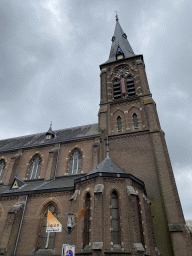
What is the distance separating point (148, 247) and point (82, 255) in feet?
12.7

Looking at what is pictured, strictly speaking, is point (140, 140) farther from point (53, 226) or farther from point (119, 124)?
point (53, 226)

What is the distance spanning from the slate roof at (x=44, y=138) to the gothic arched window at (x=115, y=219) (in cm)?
882

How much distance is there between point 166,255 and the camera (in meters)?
12.4

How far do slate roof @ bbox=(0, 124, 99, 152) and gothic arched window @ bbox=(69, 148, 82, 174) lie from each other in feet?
5.16

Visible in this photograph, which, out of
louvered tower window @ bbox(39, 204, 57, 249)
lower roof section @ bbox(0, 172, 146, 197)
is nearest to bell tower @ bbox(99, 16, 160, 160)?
lower roof section @ bbox(0, 172, 146, 197)

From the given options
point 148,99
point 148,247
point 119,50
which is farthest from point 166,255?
point 119,50

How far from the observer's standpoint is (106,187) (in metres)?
12.5

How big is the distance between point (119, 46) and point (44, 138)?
17.0 metres

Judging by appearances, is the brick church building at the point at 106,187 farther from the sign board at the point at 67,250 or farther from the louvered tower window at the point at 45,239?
the sign board at the point at 67,250

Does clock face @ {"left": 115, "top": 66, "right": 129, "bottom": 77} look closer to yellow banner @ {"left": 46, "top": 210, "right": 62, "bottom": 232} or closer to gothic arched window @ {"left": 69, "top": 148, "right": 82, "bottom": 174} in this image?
gothic arched window @ {"left": 69, "top": 148, "right": 82, "bottom": 174}

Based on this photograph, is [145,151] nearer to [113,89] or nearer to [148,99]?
[148,99]

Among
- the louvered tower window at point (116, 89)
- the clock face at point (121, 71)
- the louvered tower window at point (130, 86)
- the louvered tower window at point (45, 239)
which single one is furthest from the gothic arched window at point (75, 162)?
the clock face at point (121, 71)

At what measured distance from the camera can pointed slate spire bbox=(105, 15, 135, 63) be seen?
2778cm

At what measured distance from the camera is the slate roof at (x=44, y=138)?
21.7 meters
